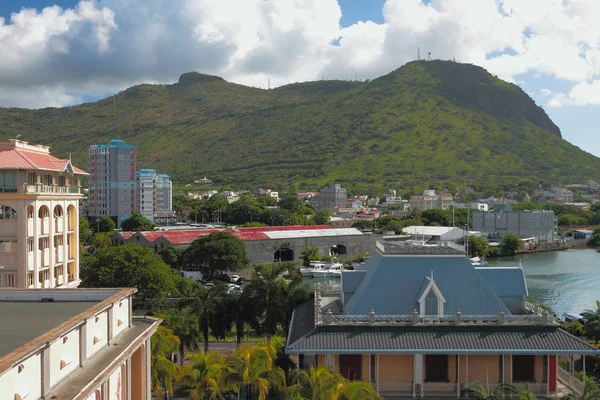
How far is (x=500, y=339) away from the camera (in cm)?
2109

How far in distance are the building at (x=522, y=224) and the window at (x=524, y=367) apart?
306 ft

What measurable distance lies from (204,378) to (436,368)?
7676mm

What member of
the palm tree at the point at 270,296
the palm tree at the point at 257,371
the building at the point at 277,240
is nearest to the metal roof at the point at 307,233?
the building at the point at 277,240

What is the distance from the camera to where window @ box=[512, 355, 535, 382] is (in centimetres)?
2111

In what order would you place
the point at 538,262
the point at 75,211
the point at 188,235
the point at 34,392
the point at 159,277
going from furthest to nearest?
the point at 538,262, the point at 188,235, the point at 159,277, the point at 75,211, the point at 34,392

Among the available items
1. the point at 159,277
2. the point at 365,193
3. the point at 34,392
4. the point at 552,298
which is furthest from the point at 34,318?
the point at 365,193

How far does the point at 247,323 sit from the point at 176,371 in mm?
10758

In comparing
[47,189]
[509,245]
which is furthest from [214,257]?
[509,245]

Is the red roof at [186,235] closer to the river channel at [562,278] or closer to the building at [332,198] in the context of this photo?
the river channel at [562,278]

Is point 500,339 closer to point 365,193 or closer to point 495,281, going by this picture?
point 495,281

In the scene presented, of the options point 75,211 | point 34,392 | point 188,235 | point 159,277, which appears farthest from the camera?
point 188,235

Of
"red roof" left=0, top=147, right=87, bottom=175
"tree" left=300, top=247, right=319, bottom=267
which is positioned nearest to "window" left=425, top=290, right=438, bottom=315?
"red roof" left=0, top=147, right=87, bottom=175

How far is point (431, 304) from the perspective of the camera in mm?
22359

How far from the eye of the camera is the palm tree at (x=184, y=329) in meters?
26.4
